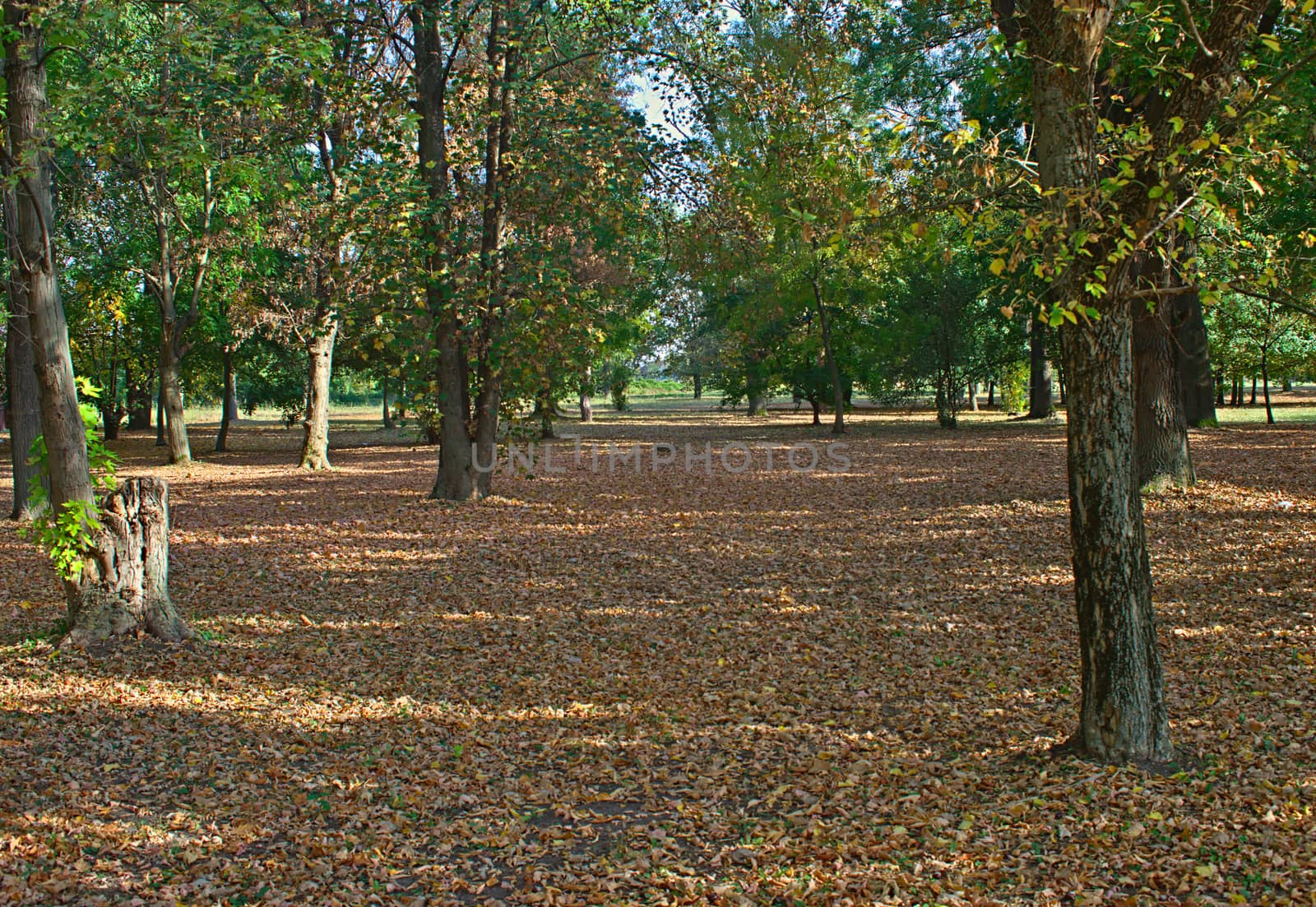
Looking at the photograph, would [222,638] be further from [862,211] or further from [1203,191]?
[1203,191]

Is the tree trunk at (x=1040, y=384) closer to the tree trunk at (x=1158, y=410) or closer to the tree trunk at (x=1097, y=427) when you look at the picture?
the tree trunk at (x=1158, y=410)

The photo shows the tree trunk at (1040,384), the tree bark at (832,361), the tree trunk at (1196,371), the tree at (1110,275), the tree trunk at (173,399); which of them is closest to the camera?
the tree at (1110,275)

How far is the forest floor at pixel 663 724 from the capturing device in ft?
12.8

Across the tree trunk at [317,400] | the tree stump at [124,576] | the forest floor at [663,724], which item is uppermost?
the tree trunk at [317,400]

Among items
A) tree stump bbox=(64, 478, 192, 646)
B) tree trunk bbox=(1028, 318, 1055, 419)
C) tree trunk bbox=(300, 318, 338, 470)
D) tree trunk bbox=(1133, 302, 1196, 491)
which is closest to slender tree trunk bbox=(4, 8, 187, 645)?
tree stump bbox=(64, 478, 192, 646)

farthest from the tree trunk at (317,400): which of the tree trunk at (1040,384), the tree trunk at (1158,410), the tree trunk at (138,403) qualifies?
the tree trunk at (1040,384)

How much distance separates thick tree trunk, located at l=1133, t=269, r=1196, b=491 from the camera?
11430 millimetres

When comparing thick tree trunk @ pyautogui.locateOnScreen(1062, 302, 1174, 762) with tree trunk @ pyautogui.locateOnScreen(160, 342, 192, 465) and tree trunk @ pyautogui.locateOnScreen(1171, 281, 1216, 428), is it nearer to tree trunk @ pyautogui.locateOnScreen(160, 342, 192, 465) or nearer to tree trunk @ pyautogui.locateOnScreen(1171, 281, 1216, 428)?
tree trunk @ pyautogui.locateOnScreen(1171, 281, 1216, 428)

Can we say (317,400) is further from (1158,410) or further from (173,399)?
(1158,410)

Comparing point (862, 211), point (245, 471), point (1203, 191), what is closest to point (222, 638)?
point (862, 211)

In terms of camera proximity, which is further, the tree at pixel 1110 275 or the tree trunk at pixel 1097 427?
the tree trunk at pixel 1097 427

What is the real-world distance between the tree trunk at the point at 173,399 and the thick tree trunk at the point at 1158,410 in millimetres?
18191

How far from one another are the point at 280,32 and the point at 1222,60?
5.45 m

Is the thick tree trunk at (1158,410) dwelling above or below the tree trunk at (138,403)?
below
